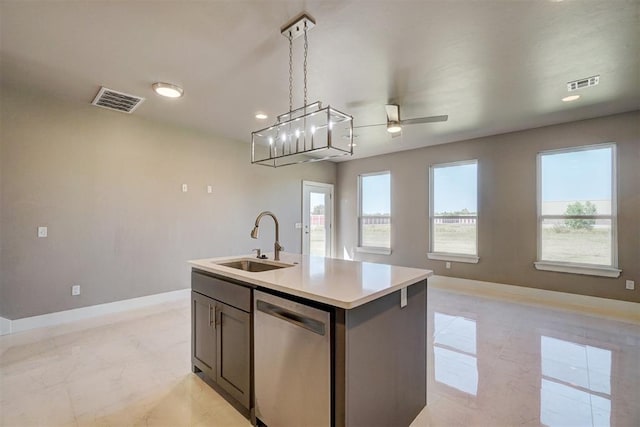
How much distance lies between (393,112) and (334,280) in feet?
8.60

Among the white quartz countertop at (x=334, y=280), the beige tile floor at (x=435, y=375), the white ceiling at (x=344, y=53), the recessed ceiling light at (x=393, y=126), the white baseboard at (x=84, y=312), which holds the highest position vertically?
the white ceiling at (x=344, y=53)

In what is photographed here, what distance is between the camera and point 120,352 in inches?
106

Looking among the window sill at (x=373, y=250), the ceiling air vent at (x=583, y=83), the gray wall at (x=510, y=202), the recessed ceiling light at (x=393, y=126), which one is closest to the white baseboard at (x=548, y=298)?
the gray wall at (x=510, y=202)

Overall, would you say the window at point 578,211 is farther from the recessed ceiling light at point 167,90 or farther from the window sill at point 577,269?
the recessed ceiling light at point 167,90

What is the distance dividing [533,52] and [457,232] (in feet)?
11.2

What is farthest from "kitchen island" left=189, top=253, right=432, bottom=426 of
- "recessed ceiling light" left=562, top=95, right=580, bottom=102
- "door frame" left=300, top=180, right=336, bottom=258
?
"door frame" left=300, top=180, right=336, bottom=258

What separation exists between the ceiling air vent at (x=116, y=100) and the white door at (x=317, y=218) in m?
3.50

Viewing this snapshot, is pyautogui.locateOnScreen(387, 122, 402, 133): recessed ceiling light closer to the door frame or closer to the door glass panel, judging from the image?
the door frame

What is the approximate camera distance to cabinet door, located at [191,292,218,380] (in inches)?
81.3

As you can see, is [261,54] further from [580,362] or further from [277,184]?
[580,362]

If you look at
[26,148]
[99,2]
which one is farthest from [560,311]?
[26,148]

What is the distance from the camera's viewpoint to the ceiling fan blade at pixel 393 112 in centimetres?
347

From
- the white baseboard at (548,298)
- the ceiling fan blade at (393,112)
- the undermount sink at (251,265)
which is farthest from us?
the white baseboard at (548,298)

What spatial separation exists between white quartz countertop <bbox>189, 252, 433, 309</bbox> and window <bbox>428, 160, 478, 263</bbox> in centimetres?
379
